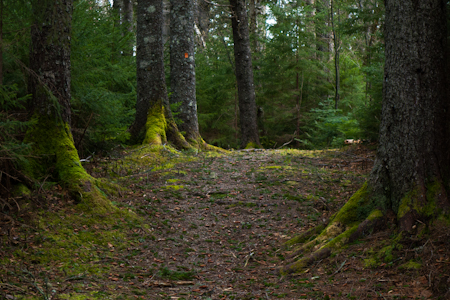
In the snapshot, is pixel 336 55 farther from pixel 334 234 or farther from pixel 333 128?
pixel 334 234

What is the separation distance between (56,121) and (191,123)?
5875mm

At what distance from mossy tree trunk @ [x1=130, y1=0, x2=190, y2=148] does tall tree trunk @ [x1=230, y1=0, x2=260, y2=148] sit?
390 cm

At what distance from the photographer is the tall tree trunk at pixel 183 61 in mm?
10703

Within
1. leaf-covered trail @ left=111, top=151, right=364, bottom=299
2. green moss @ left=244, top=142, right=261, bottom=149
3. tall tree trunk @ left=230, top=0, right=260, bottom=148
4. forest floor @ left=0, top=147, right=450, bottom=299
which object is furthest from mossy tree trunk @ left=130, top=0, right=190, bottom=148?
green moss @ left=244, top=142, right=261, bottom=149

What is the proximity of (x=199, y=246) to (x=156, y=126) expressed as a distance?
15.9 ft

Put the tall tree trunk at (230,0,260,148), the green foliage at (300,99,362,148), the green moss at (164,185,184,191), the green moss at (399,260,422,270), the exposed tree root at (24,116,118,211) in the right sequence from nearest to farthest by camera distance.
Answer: the green moss at (399,260,422,270) → the exposed tree root at (24,116,118,211) → the green moss at (164,185,184,191) → the green foliage at (300,99,362,148) → the tall tree trunk at (230,0,260,148)

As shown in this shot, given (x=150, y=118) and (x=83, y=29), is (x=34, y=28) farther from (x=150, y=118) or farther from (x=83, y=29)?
(x=150, y=118)

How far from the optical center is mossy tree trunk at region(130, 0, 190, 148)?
370 inches

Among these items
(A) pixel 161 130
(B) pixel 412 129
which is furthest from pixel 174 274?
(A) pixel 161 130

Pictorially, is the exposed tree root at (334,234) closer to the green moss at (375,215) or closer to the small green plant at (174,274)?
the green moss at (375,215)

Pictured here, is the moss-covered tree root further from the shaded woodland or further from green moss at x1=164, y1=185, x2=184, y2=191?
green moss at x1=164, y1=185, x2=184, y2=191

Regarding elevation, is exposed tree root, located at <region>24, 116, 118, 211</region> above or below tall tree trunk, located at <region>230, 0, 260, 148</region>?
below

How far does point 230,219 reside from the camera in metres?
5.87

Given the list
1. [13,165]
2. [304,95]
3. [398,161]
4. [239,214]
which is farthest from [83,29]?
[304,95]
